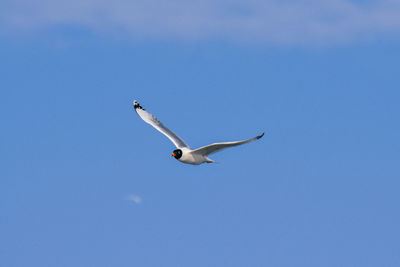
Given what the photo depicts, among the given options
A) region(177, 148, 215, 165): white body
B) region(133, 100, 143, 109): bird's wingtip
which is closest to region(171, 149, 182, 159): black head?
region(177, 148, 215, 165): white body

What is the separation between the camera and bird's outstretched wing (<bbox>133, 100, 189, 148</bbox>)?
6000cm

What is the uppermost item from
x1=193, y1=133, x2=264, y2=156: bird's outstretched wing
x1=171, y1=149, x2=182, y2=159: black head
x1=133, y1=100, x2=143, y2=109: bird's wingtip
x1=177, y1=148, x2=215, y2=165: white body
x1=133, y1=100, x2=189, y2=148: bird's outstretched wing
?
x1=133, y1=100, x2=143, y2=109: bird's wingtip

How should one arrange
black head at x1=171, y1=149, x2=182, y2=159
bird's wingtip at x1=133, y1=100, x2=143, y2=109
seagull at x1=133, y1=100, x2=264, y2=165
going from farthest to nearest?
bird's wingtip at x1=133, y1=100, x2=143, y2=109
black head at x1=171, y1=149, x2=182, y2=159
seagull at x1=133, y1=100, x2=264, y2=165

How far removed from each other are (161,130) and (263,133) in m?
16.9

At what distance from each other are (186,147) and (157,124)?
22.1 feet

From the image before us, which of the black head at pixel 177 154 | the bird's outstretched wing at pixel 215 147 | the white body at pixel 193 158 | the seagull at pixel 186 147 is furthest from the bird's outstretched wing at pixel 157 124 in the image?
the bird's outstretched wing at pixel 215 147

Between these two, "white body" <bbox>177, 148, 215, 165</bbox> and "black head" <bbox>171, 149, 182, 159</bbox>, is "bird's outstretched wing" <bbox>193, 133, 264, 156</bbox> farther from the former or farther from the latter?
"black head" <bbox>171, 149, 182, 159</bbox>

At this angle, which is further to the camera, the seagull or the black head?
the black head

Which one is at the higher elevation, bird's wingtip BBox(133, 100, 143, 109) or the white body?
bird's wingtip BBox(133, 100, 143, 109)

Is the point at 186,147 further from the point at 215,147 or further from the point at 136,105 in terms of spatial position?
the point at 136,105

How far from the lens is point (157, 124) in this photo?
64.1 m

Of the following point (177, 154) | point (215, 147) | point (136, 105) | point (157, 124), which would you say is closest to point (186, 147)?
point (177, 154)

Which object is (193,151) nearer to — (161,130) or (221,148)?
(221,148)

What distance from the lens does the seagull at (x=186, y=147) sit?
170 feet
